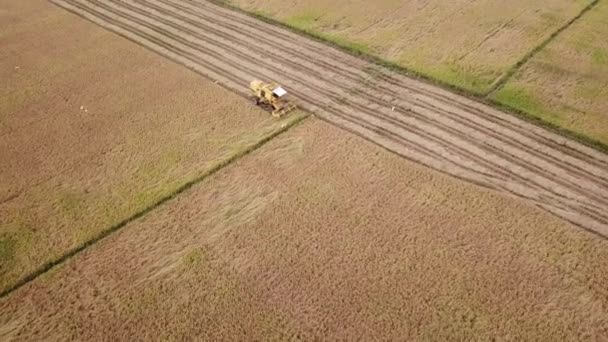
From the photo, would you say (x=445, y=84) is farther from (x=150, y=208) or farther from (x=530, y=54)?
(x=150, y=208)

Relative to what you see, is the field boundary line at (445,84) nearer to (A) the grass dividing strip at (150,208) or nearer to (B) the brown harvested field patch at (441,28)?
(B) the brown harvested field patch at (441,28)

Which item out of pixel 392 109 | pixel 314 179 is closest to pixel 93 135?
pixel 314 179

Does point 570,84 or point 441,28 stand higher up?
point 441,28

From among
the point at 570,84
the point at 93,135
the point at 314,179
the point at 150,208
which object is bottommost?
the point at 150,208

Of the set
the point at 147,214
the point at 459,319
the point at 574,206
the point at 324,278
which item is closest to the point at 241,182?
the point at 147,214

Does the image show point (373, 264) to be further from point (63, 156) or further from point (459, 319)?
point (63, 156)

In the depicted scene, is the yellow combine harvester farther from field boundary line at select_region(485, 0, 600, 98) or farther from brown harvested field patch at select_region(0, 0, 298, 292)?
field boundary line at select_region(485, 0, 600, 98)

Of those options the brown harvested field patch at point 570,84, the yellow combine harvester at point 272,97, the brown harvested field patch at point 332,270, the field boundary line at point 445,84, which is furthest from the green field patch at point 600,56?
the yellow combine harvester at point 272,97
